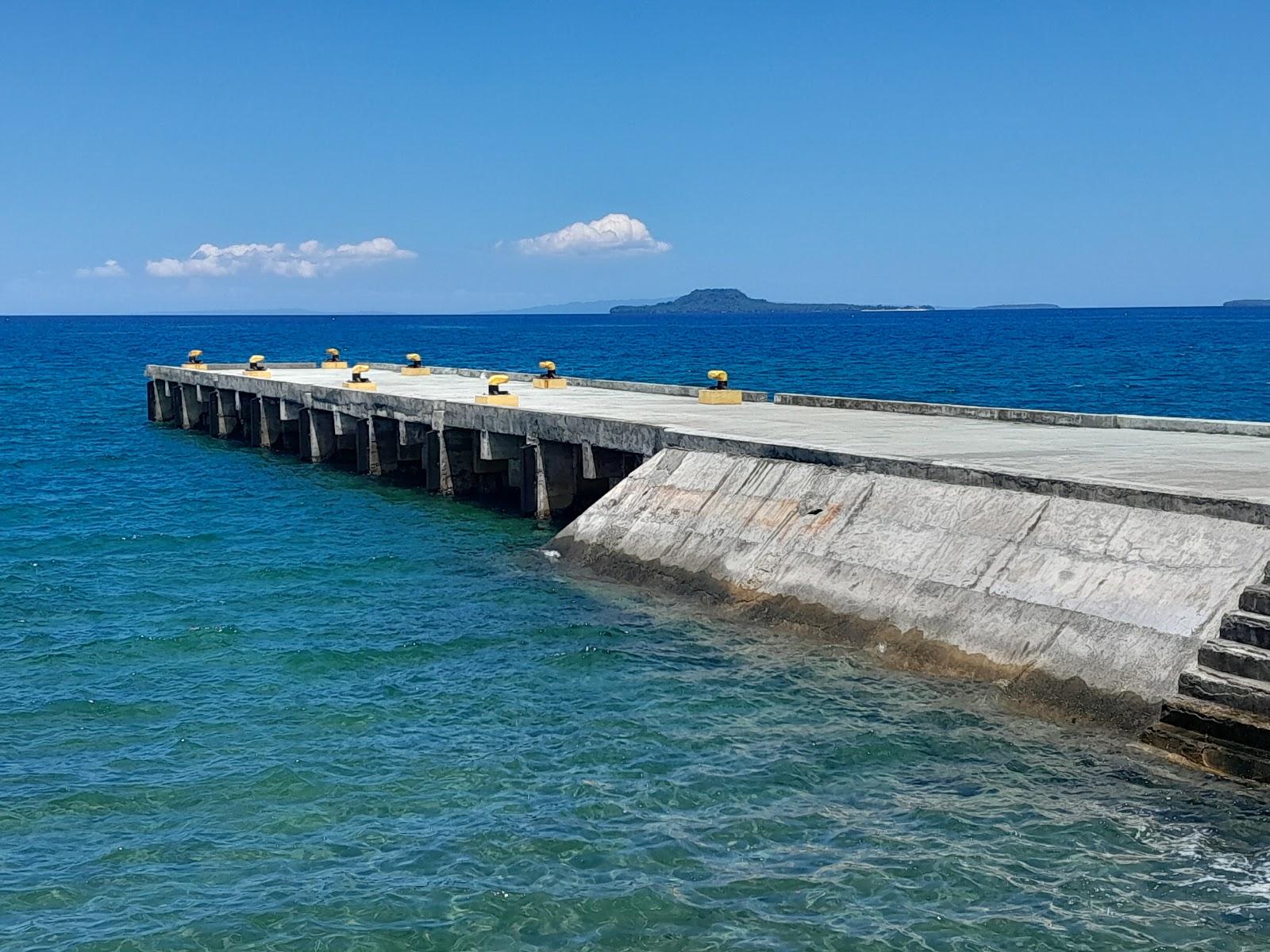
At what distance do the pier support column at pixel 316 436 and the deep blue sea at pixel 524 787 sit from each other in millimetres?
14047

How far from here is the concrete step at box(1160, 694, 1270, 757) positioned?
1218 cm

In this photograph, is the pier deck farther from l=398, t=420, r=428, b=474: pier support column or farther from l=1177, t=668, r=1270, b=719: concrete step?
l=1177, t=668, r=1270, b=719: concrete step

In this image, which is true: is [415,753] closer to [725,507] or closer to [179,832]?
[179,832]

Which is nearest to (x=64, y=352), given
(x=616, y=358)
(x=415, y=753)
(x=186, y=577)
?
(x=616, y=358)

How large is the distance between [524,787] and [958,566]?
20.2ft

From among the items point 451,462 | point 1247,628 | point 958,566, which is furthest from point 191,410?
point 1247,628

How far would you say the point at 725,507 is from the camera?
2061 centimetres

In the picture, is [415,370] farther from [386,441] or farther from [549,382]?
[386,441]

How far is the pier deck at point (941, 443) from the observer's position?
16.6 meters

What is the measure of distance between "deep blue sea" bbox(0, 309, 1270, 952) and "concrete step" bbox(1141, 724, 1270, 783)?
0.20 metres

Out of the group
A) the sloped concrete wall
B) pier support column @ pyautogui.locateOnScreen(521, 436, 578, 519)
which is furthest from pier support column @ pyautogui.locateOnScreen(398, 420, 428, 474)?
the sloped concrete wall

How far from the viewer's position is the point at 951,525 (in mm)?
17109

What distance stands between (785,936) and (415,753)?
5.01 m

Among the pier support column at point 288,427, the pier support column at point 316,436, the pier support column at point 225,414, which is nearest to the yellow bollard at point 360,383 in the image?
the pier support column at point 316,436
